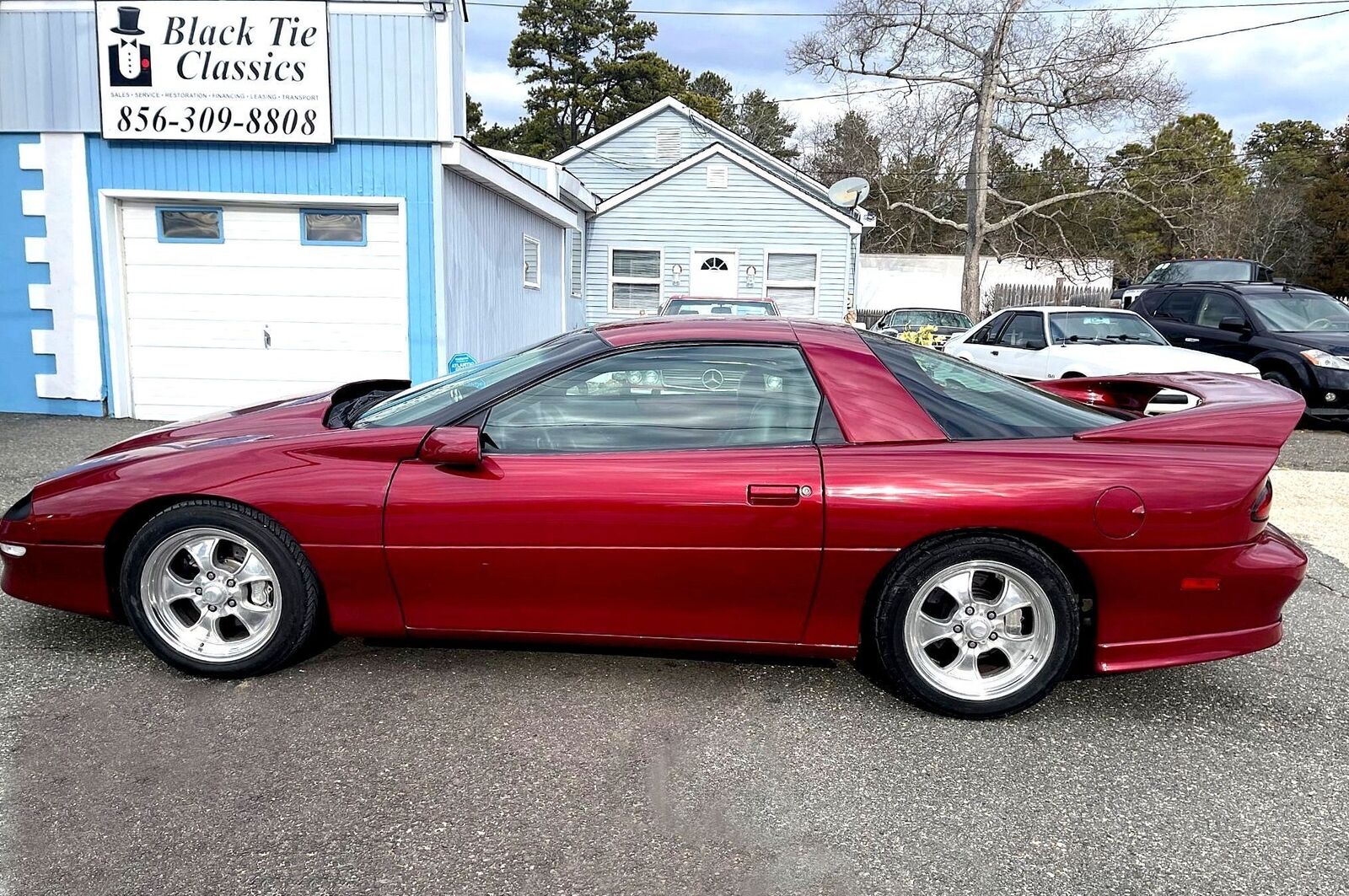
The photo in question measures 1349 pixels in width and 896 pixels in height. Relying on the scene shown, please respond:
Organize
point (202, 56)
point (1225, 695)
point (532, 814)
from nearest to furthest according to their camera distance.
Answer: point (532, 814) < point (1225, 695) < point (202, 56)

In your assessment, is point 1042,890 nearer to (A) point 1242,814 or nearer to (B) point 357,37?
(A) point 1242,814

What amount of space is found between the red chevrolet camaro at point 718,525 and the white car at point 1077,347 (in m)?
6.27

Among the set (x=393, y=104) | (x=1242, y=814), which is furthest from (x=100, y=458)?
(x=393, y=104)

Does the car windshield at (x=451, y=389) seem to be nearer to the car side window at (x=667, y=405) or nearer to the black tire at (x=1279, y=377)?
the car side window at (x=667, y=405)

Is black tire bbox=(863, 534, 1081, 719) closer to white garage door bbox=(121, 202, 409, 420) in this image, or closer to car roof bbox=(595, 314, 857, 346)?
car roof bbox=(595, 314, 857, 346)

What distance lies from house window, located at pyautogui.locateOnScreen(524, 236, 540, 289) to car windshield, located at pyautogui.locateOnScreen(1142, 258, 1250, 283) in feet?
32.6

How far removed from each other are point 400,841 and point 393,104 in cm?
825

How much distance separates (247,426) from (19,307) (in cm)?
771

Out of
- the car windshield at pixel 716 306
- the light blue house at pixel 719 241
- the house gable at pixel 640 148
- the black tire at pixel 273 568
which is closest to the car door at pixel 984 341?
the car windshield at pixel 716 306

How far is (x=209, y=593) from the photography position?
3.41 meters

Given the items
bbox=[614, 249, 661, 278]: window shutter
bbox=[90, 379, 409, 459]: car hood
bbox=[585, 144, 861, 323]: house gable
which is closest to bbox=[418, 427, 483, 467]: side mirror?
bbox=[90, 379, 409, 459]: car hood

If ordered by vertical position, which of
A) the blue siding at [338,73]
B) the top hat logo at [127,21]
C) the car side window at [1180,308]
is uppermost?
the top hat logo at [127,21]

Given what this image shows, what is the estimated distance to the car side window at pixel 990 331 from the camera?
11367 mm

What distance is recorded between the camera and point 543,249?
1524 cm
